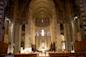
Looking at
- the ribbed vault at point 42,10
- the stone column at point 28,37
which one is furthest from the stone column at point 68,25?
the stone column at point 28,37

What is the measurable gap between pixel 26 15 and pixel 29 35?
3808 millimetres

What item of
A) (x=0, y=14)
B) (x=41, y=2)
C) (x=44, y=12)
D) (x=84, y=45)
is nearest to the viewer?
(x=0, y=14)

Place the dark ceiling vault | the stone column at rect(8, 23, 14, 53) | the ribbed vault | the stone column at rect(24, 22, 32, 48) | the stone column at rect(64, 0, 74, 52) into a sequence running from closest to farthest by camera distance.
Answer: the stone column at rect(8, 23, 14, 53) < the stone column at rect(64, 0, 74, 52) < the dark ceiling vault < the stone column at rect(24, 22, 32, 48) < the ribbed vault

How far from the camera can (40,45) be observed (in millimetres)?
39500

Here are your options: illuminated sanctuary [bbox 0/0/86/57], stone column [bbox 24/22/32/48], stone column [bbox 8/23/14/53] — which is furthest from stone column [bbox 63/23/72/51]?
stone column [bbox 8/23/14/53]

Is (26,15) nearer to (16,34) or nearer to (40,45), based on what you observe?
(16,34)

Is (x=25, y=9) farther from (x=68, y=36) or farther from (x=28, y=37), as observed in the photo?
(x=68, y=36)

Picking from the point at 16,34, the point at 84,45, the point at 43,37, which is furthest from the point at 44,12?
the point at 84,45

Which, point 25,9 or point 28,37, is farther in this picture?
point 25,9

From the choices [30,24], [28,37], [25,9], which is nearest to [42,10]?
[30,24]

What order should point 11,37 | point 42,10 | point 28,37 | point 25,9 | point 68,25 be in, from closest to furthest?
point 11,37
point 68,25
point 28,37
point 25,9
point 42,10

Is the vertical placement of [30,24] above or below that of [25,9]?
below

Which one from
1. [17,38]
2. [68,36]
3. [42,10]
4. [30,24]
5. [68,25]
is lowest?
[17,38]

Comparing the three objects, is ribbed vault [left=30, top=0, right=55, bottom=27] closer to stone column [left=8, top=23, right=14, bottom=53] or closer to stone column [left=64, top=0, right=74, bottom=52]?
stone column [left=64, top=0, right=74, bottom=52]
